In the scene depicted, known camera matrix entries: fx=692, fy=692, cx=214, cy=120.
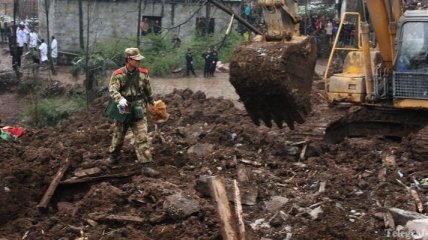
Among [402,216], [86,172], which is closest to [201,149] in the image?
[86,172]

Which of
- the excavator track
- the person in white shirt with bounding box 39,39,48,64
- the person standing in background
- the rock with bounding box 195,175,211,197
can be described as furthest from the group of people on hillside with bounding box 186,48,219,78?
Answer: the rock with bounding box 195,175,211,197

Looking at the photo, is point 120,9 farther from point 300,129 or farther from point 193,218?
point 193,218

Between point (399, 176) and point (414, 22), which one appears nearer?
point (399, 176)

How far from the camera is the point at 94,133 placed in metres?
12.3

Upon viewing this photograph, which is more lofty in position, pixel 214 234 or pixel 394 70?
pixel 394 70

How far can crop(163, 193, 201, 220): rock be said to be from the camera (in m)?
7.73

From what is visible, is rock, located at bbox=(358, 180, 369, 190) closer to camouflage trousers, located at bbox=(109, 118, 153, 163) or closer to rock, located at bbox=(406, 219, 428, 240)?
rock, located at bbox=(406, 219, 428, 240)

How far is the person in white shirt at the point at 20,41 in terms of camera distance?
24.9 metres

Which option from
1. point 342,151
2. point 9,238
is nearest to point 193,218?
point 9,238

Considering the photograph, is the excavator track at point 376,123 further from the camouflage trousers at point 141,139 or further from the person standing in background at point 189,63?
the person standing in background at point 189,63

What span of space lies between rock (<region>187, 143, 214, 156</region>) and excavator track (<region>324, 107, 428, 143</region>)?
9.10 ft

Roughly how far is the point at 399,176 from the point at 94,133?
546 centimetres

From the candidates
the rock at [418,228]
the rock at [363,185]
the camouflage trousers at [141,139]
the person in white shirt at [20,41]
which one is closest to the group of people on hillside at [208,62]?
the person in white shirt at [20,41]

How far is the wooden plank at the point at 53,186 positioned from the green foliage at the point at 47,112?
7901mm
